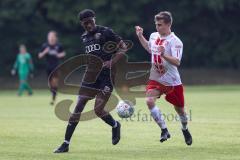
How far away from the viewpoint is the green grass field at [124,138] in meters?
12.2

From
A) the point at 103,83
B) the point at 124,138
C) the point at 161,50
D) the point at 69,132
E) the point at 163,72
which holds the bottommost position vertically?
the point at 124,138

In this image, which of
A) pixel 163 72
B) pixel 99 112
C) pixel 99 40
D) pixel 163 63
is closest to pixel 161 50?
pixel 163 63

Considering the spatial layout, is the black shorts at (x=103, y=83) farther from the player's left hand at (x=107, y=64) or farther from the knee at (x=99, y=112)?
the knee at (x=99, y=112)

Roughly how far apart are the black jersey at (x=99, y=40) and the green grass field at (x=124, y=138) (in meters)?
1.65

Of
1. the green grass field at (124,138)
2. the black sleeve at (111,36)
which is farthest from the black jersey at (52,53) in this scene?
the black sleeve at (111,36)

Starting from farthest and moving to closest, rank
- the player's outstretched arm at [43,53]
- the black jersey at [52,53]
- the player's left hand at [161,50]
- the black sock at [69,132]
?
the black jersey at [52,53], the player's outstretched arm at [43,53], the black sock at [69,132], the player's left hand at [161,50]

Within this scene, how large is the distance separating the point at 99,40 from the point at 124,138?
2.80 m

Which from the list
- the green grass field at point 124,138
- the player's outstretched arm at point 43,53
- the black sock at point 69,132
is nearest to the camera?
the green grass field at point 124,138

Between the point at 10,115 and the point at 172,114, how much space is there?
465 cm

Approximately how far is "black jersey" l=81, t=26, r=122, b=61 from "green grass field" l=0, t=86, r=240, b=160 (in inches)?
64.9

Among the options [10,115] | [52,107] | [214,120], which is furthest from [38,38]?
[214,120]

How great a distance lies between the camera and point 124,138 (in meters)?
15.0

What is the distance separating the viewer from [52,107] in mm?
25016

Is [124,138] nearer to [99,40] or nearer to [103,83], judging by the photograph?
[103,83]
